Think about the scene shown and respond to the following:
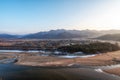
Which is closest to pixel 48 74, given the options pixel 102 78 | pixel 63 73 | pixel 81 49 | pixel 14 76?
pixel 63 73

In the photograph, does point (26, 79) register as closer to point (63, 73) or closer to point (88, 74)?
point (63, 73)

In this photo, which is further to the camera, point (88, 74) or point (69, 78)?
point (88, 74)

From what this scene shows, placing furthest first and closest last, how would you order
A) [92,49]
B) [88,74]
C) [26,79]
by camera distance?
[92,49] → [88,74] → [26,79]

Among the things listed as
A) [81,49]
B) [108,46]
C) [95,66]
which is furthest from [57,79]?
[108,46]

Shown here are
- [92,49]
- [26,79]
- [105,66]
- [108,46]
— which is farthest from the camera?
[108,46]

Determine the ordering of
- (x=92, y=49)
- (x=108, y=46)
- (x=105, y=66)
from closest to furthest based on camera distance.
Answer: (x=105, y=66), (x=92, y=49), (x=108, y=46)

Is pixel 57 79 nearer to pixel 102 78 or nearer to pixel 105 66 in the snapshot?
pixel 102 78

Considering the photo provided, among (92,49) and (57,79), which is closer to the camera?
(57,79)
